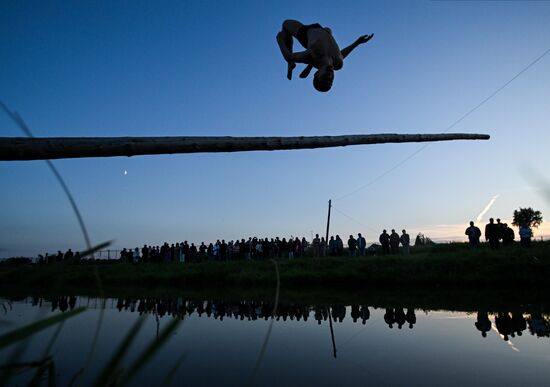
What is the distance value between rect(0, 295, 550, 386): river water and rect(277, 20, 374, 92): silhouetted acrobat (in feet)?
8.68

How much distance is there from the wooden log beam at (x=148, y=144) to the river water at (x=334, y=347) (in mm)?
2345

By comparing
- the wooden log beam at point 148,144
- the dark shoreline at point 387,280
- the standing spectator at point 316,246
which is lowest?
the dark shoreline at point 387,280

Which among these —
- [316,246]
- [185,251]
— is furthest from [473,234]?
[185,251]

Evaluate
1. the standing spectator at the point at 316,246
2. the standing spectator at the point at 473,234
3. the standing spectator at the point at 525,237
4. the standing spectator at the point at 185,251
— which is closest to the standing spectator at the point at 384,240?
the standing spectator at the point at 473,234

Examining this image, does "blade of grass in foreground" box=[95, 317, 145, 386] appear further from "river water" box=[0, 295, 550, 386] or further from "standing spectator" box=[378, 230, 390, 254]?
"standing spectator" box=[378, 230, 390, 254]

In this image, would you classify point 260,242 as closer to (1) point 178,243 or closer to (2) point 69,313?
(1) point 178,243

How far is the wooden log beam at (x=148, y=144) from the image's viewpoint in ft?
3.75

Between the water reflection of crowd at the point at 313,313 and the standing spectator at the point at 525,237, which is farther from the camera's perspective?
the standing spectator at the point at 525,237

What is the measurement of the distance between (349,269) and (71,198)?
17772 mm

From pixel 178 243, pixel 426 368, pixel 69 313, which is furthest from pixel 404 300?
pixel 178 243

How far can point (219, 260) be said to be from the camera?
25.1 m

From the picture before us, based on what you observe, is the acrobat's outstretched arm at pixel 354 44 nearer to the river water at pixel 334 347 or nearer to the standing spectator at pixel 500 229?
the river water at pixel 334 347

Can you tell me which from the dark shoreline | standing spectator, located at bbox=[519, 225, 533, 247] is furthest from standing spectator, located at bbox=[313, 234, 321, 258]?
standing spectator, located at bbox=[519, 225, 533, 247]

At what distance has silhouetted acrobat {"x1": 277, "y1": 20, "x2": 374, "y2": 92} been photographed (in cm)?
367
